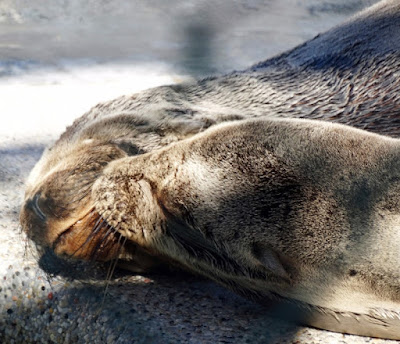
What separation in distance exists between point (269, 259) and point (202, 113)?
2.31ft

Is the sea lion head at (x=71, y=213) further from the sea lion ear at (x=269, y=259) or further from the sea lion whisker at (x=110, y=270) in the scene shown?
the sea lion ear at (x=269, y=259)

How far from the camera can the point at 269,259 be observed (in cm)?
150

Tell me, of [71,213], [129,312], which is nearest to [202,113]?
[71,213]

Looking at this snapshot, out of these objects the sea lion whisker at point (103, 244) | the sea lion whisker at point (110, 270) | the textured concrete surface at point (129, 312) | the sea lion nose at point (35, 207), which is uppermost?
the sea lion nose at point (35, 207)

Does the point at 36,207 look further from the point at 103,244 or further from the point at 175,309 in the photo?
the point at 175,309

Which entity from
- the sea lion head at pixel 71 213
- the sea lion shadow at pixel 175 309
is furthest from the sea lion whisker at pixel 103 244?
the sea lion shadow at pixel 175 309

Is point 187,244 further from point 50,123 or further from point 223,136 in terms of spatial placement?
point 50,123

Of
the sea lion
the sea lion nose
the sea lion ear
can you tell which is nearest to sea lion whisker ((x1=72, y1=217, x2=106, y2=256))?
the sea lion

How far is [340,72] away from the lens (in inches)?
87.4

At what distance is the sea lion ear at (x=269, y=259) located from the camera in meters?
1.50

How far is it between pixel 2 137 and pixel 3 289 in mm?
1264

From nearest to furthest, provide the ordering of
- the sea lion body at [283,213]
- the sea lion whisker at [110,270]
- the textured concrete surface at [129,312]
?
1. the sea lion body at [283,213]
2. the textured concrete surface at [129,312]
3. the sea lion whisker at [110,270]

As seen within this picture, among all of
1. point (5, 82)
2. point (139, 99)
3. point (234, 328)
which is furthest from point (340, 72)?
point (5, 82)

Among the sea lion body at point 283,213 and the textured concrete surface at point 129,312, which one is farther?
the textured concrete surface at point 129,312
